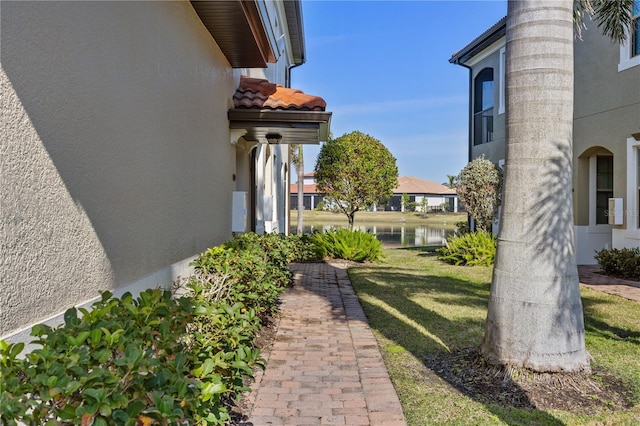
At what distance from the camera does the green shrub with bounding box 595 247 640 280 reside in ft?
37.3

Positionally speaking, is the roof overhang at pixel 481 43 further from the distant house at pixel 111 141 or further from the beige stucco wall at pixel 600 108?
the distant house at pixel 111 141

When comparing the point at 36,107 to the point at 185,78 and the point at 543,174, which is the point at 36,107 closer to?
the point at 185,78

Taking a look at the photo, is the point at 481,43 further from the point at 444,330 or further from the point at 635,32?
the point at 444,330

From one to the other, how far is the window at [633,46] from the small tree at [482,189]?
4405 millimetres

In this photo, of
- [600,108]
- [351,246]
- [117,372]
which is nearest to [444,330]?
[117,372]

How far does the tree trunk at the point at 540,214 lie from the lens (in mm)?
4508

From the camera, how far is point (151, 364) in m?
2.09

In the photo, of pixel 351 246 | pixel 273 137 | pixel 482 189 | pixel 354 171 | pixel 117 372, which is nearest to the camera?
pixel 117 372

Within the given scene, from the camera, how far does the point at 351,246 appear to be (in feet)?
48.5

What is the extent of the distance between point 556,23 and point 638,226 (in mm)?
9569

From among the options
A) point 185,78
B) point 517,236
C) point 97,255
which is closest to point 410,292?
point 517,236

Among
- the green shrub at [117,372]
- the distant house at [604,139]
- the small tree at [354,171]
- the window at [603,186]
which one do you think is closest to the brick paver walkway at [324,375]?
the green shrub at [117,372]

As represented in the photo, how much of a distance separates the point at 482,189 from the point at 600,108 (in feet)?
12.6

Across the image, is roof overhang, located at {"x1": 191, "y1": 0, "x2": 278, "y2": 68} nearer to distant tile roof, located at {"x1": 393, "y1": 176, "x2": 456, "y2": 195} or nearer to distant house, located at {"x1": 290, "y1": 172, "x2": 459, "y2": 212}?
distant house, located at {"x1": 290, "y1": 172, "x2": 459, "y2": 212}
